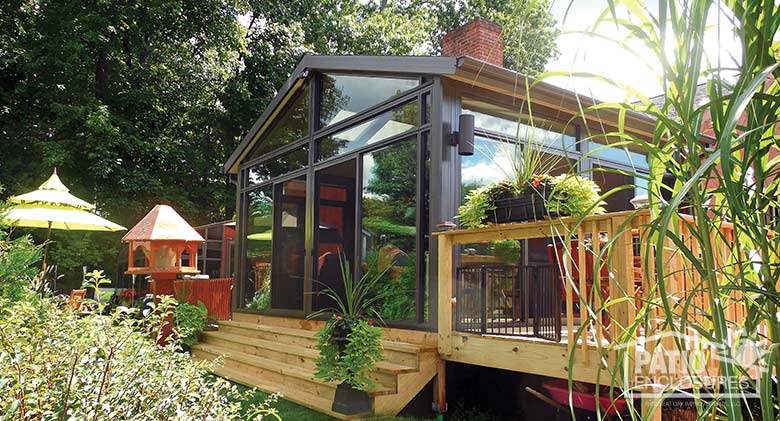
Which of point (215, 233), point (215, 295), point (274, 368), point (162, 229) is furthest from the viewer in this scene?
point (215, 233)

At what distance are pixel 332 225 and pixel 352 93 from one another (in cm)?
166

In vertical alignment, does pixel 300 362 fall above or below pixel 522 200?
below

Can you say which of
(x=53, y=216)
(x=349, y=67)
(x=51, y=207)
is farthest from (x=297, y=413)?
(x=51, y=207)

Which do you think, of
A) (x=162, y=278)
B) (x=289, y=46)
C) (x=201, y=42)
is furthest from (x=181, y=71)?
(x=162, y=278)

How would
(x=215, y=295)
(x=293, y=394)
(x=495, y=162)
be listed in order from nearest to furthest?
(x=293, y=394)
(x=495, y=162)
(x=215, y=295)

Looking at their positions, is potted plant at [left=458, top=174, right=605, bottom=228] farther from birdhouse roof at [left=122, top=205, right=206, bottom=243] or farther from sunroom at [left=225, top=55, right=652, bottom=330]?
birdhouse roof at [left=122, top=205, right=206, bottom=243]

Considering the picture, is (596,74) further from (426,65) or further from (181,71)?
(181,71)

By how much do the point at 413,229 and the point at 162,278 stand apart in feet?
14.2

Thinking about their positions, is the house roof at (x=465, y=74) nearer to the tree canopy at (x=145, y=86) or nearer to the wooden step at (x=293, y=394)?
the wooden step at (x=293, y=394)

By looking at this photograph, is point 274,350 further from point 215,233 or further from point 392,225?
point 215,233

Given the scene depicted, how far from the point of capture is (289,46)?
58.1 ft

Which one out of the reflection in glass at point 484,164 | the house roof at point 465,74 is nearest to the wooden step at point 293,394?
the reflection in glass at point 484,164

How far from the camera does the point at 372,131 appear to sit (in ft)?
21.7

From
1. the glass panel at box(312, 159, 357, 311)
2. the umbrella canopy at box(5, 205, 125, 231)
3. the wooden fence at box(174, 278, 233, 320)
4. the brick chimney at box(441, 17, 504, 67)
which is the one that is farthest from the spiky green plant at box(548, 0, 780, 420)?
the wooden fence at box(174, 278, 233, 320)
